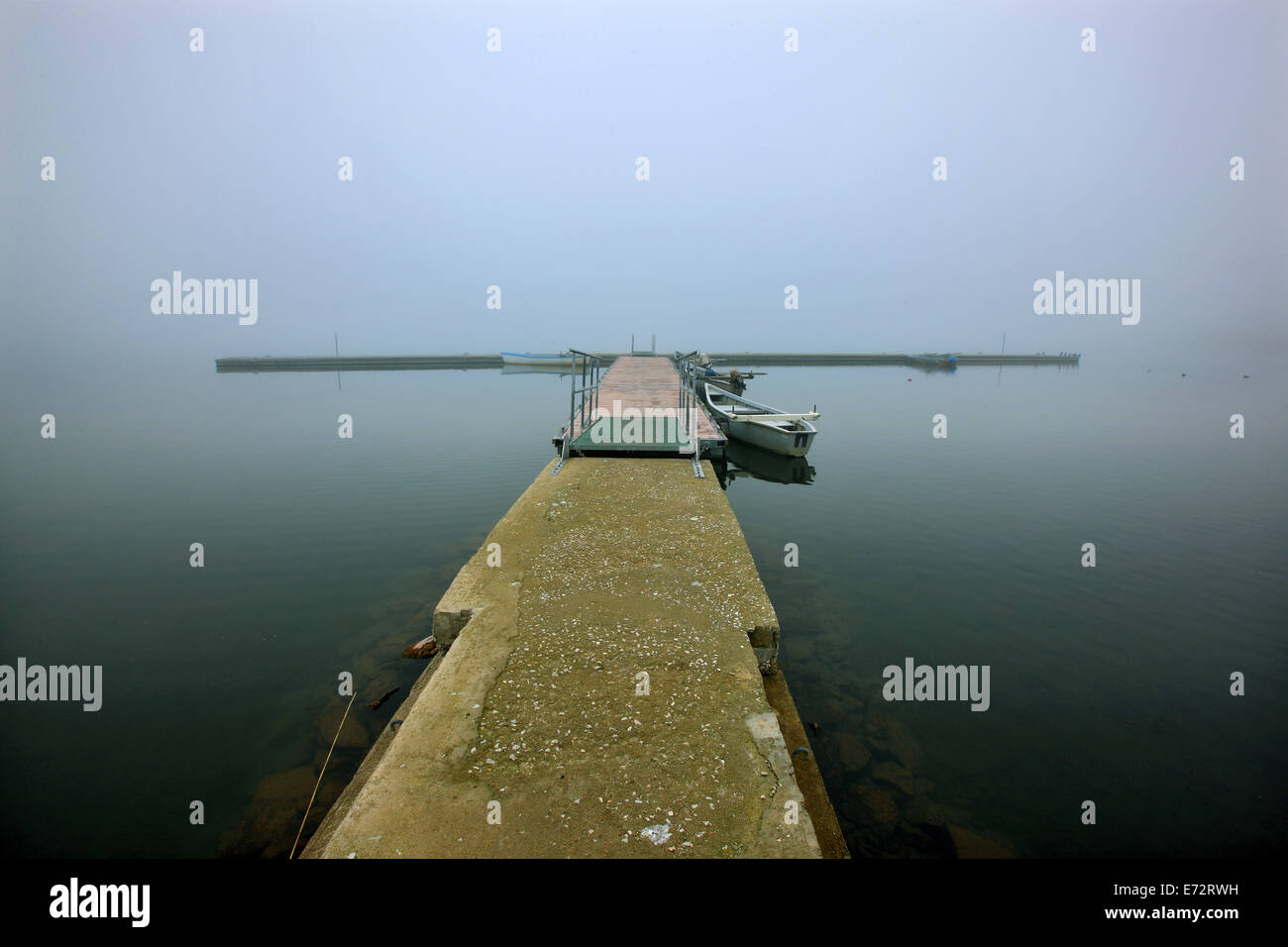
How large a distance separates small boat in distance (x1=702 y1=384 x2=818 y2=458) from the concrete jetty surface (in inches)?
517

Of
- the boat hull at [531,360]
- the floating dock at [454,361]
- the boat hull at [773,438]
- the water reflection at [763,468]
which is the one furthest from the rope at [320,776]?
the boat hull at [531,360]

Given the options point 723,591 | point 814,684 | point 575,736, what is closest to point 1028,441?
point 814,684

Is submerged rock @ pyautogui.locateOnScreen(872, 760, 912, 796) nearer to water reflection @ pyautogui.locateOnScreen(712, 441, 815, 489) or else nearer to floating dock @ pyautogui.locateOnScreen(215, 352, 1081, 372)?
water reflection @ pyautogui.locateOnScreen(712, 441, 815, 489)

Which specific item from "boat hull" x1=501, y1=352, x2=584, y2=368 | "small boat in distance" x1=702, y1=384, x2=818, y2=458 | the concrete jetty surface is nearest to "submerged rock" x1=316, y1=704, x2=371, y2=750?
the concrete jetty surface

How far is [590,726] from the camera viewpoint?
3795mm

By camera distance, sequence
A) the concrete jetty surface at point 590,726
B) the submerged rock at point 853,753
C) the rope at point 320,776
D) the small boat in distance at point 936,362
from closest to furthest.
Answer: the concrete jetty surface at point 590,726 < the rope at point 320,776 < the submerged rock at point 853,753 < the small boat in distance at point 936,362

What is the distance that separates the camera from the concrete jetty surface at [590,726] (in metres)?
2.91

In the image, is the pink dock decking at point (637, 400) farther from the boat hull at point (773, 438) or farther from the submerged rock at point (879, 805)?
the submerged rock at point (879, 805)

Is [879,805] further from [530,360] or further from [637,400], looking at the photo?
[530,360]

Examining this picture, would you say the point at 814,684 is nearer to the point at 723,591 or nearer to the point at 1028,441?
the point at 723,591

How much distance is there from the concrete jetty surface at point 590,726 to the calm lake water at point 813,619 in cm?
230

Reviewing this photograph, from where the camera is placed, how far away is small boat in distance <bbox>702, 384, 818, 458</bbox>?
63.1ft
